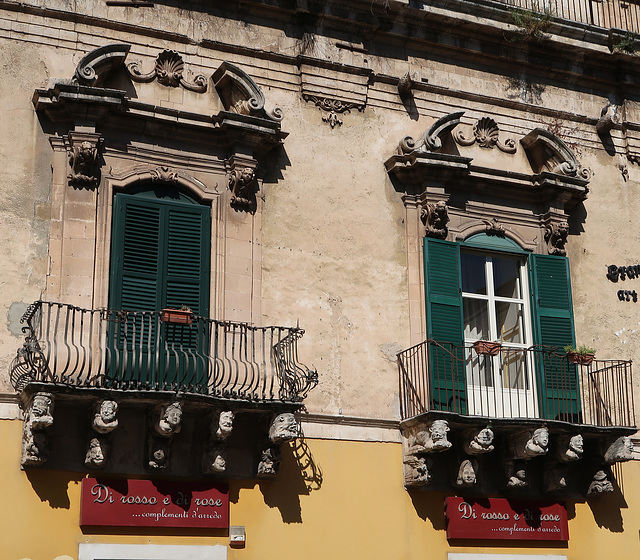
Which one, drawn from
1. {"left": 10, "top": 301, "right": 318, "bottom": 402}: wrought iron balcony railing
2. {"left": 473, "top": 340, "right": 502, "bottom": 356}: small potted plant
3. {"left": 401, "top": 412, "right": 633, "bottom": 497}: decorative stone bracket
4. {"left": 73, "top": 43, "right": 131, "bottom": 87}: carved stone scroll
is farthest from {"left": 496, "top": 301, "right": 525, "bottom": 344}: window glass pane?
{"left": 73, "top": 43, "right": 131, "bottom": 87}: carved stone scroll

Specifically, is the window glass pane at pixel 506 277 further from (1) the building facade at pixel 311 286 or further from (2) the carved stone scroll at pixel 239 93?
(2) the carved stone scroll at pixel 239 93

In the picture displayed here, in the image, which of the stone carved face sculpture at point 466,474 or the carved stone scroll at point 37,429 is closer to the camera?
the carved stone scroll at point 37,429

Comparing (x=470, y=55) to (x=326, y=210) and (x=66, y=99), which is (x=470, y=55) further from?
(x=66, y=99)

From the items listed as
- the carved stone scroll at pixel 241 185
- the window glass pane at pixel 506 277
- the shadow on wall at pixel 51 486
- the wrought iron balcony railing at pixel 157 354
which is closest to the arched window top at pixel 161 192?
the carved stone scroll at pixel 241 185

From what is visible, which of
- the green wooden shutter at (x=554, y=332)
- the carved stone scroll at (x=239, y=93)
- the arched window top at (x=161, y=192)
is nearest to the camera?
the arched window top at (x=161, y=192)

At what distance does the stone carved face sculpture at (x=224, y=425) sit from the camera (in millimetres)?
10641

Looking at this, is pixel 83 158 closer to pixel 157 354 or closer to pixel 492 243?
pixel 157 354

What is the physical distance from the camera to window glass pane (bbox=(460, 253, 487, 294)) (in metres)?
13.2

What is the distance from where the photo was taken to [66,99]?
444 inches

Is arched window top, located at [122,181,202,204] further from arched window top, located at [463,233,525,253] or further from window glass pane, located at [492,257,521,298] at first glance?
window glass pane, located at [492,257,521,298]

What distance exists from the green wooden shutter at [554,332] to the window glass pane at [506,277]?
0.24 metres

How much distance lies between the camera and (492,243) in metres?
13.3

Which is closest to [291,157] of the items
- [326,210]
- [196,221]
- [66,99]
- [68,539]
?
[326,210]

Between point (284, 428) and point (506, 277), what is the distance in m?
4.10
